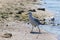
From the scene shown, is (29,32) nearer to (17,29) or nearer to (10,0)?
(17,29)

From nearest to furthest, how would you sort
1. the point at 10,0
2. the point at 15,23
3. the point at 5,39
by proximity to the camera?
the point at 5,39 < the point at 15,23 < the point at 10,0

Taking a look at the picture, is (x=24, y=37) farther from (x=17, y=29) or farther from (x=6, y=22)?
(x=6, y=22)

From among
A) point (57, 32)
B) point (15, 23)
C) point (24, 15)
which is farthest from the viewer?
point (24, 15)

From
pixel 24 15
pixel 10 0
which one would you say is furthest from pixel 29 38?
pixel 10 0

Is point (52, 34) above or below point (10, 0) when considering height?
above

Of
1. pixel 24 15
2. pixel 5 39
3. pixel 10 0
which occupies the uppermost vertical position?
pixel 5 39

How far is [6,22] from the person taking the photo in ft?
56.1

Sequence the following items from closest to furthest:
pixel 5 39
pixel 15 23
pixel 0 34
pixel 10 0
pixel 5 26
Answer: pixel 5 39
pixel 0 34
pixel 5 26
pixel 15 23
pixel 10 0

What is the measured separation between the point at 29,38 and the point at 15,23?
4.10 metres

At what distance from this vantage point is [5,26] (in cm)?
1566

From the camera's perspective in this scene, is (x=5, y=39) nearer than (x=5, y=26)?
Yes

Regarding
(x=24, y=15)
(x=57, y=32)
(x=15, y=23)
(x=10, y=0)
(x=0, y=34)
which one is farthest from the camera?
(x=10, y=0)

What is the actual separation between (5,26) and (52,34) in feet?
9.23

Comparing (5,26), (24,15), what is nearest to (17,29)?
(5,26)
